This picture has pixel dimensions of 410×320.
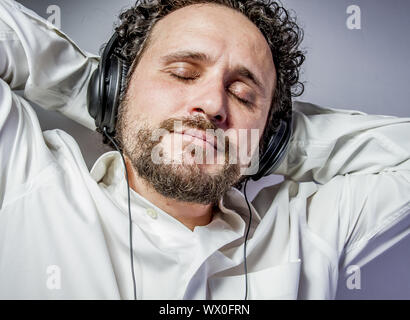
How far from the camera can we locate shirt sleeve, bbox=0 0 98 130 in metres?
0.88

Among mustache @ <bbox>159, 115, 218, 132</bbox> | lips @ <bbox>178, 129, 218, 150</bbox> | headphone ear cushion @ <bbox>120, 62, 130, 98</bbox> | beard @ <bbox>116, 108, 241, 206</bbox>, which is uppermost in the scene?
headphone ear cushion @ <bbox>120, 62, 130, 98</bbox>

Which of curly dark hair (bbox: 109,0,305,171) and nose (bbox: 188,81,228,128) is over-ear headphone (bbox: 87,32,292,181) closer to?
curly dark hair (bbox: 109,0,305,171)

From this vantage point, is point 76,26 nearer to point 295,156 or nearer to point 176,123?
point 176,123

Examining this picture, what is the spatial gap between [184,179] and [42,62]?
49cm

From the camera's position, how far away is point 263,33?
3.57ft

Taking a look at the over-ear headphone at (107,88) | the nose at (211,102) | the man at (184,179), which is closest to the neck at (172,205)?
the man at (184,179)

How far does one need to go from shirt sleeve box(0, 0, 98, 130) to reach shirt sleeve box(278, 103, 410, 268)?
25.3 inches

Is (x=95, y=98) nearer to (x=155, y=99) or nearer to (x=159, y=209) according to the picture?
(x=155, y=99)

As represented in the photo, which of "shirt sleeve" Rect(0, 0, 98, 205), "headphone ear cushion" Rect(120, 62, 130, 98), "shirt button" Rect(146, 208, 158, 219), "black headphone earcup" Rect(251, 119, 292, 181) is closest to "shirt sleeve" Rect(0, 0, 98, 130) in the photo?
"shirt sleeve" Rect(0, 0, 98, 205)

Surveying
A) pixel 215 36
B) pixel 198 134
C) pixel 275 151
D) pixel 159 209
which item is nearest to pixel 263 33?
pixel 215 36

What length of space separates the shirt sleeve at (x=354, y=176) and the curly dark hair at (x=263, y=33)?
0.27ft

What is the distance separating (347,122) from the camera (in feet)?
3.50
